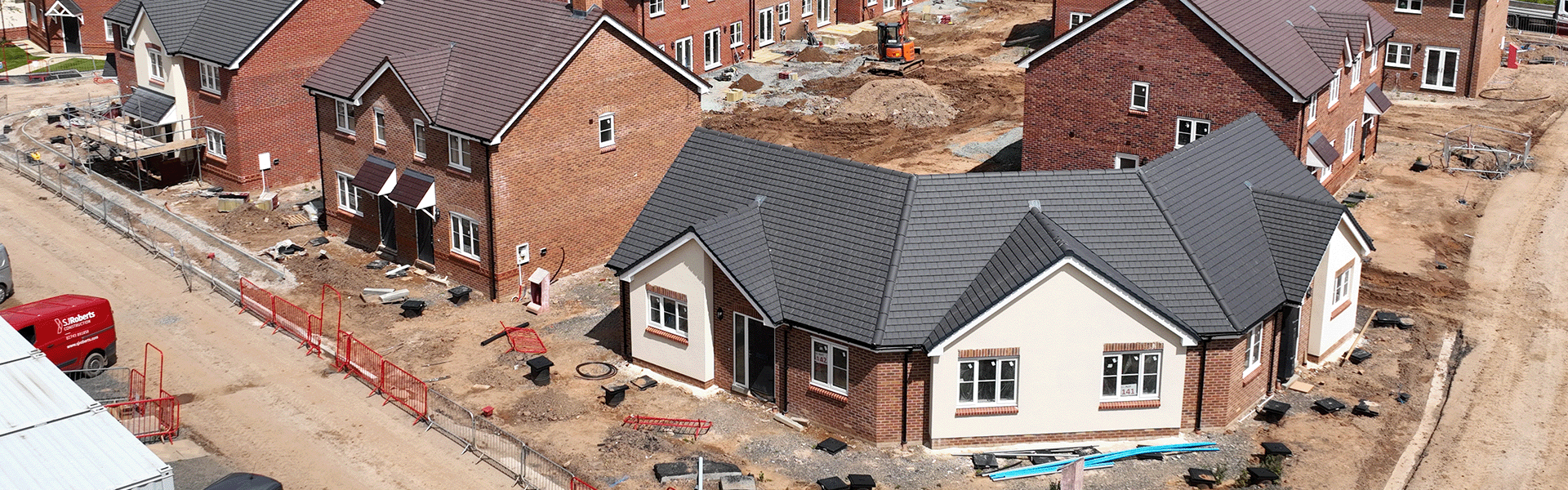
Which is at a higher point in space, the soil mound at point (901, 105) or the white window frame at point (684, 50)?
the white window frame at point (684, 50)

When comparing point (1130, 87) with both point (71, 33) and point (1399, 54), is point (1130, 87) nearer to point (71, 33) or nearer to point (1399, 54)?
point (1399, 54)

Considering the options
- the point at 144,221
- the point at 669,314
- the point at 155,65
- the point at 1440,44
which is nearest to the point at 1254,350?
the point at 669,314

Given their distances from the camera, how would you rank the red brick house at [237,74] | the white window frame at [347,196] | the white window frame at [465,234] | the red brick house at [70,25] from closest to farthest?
the white window frame at [465,234] → the white window frame at [347,196] → the red brick house at [237,74] → the red brick house at [70,25]

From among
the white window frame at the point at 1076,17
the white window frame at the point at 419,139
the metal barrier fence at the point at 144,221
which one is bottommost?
the metal barrier fence at the point at 144,221

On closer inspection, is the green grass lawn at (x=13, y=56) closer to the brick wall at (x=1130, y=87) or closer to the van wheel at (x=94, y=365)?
the van wheel at (x=94, y=365)

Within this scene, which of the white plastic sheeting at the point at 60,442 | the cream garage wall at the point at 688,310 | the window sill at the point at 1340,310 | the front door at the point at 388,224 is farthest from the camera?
the front door at the point at 388,224

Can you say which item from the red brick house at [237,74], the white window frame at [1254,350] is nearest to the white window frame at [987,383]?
the white window frame at [1254,350]

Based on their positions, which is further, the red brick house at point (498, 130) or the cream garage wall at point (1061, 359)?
the red brick house at point (498, 130)
